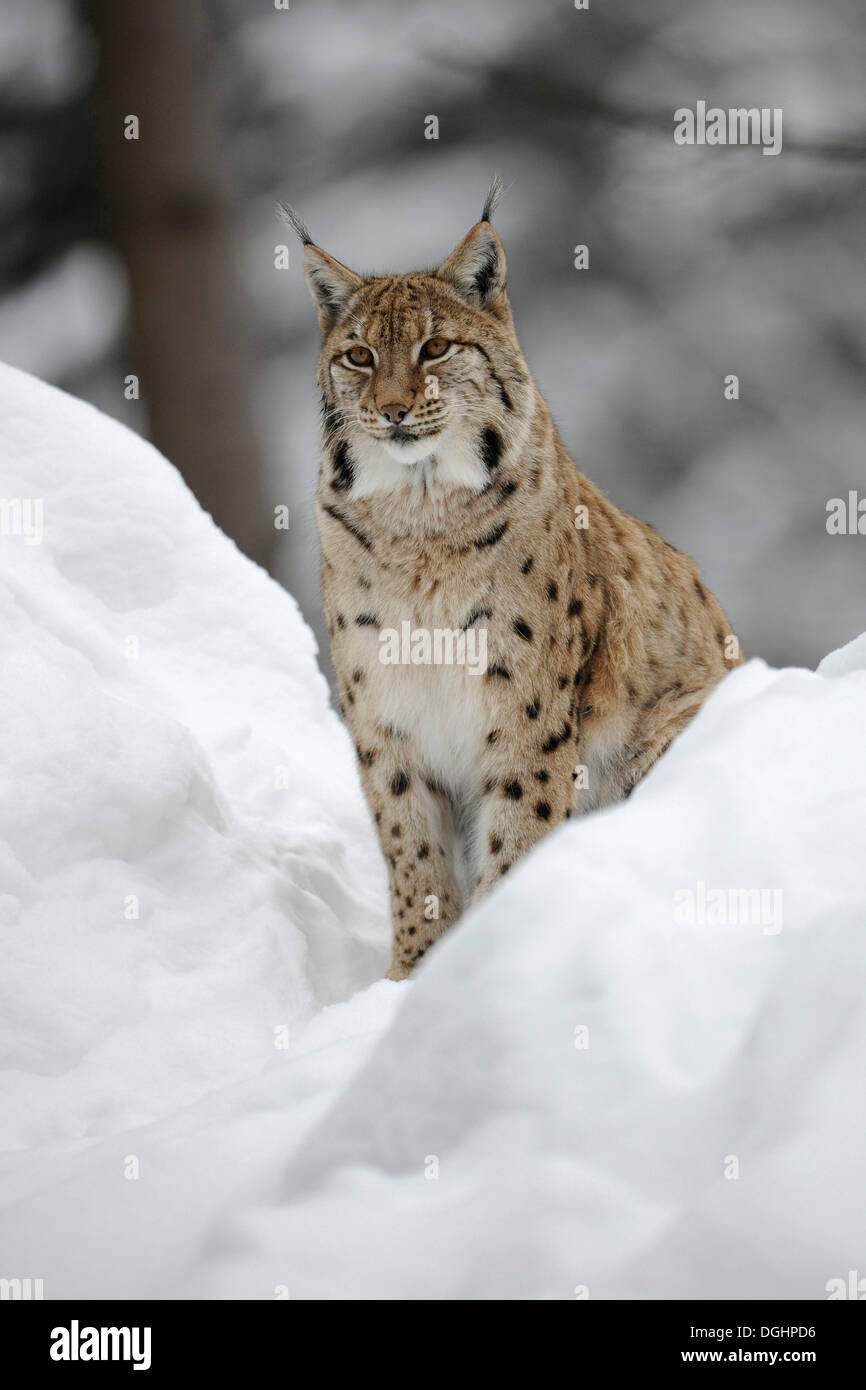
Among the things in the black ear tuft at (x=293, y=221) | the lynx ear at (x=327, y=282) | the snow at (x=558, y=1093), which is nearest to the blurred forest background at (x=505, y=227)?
the black ear tuft at (x=293, y=221)

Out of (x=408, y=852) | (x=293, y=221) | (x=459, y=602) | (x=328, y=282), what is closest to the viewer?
(x=459, y=602)

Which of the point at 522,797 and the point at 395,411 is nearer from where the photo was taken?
the point at 395,411

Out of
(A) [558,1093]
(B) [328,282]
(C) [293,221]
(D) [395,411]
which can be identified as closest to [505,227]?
(C) [293,221]

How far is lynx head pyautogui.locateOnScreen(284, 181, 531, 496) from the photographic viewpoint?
13.4ft

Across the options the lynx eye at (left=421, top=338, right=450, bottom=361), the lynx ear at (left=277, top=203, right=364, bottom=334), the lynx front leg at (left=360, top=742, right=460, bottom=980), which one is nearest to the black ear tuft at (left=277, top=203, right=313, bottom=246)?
the lynx ear at (left=277, top=203, right=364, bottom=334)

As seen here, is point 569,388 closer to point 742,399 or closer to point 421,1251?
point 742,399

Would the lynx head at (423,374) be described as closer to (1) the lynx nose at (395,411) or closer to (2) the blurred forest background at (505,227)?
(1) the lynx nose at (395,411)

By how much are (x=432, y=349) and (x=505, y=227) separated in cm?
594

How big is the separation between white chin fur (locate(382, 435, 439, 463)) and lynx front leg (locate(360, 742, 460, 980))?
837 mm

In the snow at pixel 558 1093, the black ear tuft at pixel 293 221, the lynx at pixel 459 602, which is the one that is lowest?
the snow at pixel 558 1093

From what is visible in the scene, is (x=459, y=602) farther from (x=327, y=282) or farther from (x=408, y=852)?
(x=327, y=282)

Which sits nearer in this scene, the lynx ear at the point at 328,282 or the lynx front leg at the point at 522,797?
the lynx front leg at the point at 522,797

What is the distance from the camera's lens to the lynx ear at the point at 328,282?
4418 millimetres

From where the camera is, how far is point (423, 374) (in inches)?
162
